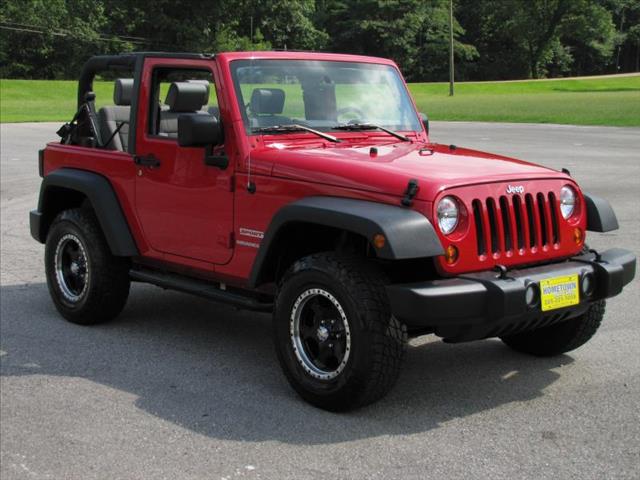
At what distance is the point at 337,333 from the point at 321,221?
591 millimetres

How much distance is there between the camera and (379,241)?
4375 millimetres

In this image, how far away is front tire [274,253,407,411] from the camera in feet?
15.0

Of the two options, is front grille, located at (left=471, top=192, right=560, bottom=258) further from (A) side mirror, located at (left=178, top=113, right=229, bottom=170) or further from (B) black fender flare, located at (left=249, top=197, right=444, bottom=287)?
(A) side mirror, located at (left=178, top=113, right=229, bottom=170)

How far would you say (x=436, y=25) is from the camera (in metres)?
89.1

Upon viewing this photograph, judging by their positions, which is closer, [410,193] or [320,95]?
[410,193]

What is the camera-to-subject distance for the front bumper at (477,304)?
434 centimetres

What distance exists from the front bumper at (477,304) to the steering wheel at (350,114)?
63.8 inches

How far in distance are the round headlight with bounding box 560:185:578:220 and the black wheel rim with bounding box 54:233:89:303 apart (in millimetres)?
3387

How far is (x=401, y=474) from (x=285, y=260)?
168cm

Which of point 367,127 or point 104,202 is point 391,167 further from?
point 104,202

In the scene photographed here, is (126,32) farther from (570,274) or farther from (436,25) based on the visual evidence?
(570,274)

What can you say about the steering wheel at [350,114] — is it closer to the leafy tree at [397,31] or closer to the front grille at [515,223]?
the front grille at [515,223]

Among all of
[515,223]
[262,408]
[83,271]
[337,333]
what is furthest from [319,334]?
[83,271]

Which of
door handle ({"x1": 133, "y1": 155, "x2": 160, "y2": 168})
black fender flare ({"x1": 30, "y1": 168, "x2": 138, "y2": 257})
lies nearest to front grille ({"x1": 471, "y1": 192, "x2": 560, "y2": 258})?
door handle ({"x1": 133, "y1": 155, "x2": 160, "y2": 168})
